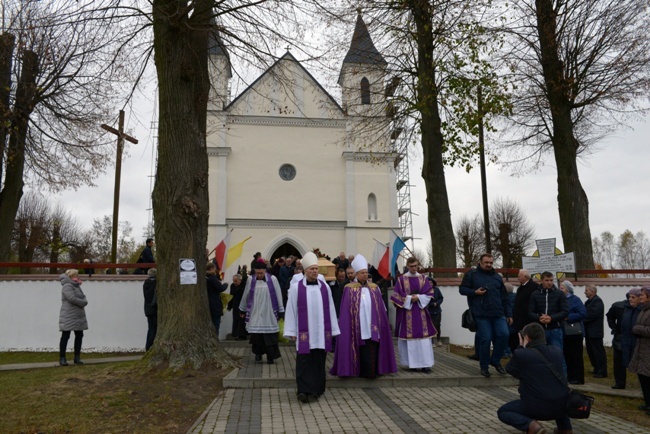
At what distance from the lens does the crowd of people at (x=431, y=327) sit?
5859 mm

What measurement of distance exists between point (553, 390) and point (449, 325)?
836cm

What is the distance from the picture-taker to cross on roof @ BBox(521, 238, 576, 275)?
11180 millimetres

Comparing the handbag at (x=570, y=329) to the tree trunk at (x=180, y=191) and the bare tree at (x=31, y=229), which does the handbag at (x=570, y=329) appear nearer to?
the tree trunk at (x=180, y=191)

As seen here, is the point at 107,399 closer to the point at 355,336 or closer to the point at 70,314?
the point at 355,336

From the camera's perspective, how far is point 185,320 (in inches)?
355

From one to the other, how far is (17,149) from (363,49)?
10322mm

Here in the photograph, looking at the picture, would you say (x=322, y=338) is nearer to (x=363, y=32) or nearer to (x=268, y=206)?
(x=363, y=32)

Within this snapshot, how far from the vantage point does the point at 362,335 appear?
8523 millimetres

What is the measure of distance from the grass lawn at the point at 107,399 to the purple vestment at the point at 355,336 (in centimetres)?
188

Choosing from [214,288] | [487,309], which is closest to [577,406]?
[487,309]

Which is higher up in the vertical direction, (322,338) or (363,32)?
(363,32)

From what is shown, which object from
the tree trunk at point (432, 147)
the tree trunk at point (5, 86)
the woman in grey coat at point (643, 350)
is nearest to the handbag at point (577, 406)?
the woman in grey coat at point (643, 350)

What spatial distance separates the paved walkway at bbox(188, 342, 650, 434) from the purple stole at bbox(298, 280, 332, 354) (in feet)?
2.43

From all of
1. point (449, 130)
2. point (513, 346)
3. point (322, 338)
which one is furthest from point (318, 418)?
point (449, 130)
